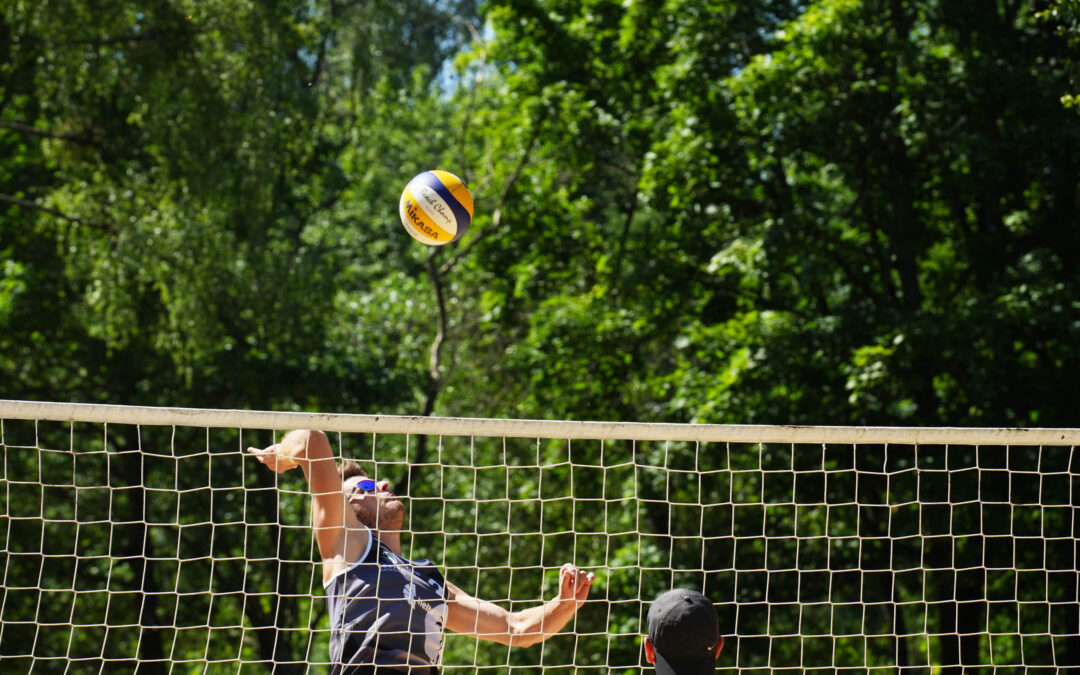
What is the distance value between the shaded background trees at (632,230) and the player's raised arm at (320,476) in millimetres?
4676

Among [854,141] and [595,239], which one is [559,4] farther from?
[854,141]

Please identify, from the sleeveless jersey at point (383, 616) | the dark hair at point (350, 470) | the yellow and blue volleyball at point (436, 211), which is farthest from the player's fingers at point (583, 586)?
the yellow and blue volleyball at point (436, 211)

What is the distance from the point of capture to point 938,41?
9828 millimetres

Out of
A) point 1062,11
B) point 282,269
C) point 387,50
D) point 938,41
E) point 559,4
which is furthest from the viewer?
point 387,50

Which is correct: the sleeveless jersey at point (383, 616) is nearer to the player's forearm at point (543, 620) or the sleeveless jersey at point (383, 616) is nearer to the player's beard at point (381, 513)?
the player's beard at point (381, 513)

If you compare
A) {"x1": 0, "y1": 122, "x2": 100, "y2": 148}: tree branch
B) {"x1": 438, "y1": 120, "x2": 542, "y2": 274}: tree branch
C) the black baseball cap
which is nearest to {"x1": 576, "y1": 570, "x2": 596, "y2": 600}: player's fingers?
the black baseball cap

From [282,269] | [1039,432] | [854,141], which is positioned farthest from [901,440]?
[282,269]

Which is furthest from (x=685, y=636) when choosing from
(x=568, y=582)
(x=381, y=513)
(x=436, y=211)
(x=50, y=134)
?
(x=50, y=134)

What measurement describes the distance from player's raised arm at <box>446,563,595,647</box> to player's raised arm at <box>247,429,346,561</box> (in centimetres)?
50

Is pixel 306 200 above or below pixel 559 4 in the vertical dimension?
below

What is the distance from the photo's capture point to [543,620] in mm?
3590

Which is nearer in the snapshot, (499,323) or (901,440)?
(901,440)

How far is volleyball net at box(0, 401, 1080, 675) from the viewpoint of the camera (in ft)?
29.1

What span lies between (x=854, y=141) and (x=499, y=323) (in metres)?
4.65
